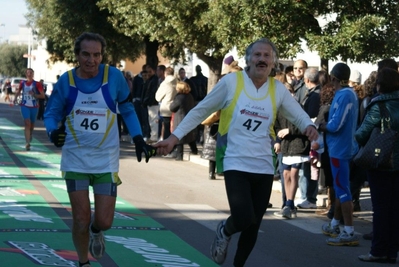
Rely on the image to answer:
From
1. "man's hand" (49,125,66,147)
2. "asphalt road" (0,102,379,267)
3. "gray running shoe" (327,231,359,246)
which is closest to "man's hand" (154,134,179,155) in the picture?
"man's hand" (49,125,66,147)

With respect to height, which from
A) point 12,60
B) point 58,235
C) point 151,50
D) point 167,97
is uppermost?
point 12,60

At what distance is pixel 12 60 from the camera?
120688mm

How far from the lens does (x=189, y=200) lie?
13.5 metres

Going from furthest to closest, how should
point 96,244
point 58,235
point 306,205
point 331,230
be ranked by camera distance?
point 306,205 < point 331,230 < point 58,235 < point 96,244

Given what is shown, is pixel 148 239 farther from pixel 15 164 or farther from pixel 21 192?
pixel 15 164

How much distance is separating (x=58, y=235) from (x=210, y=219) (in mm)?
2513

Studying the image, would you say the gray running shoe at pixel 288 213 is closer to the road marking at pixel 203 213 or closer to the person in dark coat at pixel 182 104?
the road marking at pixel 203 213

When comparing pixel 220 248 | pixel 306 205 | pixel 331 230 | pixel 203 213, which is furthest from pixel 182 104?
pixel 220 248

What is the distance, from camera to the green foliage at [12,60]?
391 ft

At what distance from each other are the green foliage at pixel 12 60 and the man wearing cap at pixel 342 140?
111 metres

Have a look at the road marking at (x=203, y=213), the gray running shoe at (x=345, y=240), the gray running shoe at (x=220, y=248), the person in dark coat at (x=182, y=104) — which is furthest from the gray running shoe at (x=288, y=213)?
the person in dark coat at (x=182, y=104)

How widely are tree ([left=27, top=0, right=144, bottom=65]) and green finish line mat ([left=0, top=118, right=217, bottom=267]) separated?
19221mm

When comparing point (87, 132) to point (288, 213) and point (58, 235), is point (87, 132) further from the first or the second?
point (288, 213)

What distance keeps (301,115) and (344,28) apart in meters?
8.69
